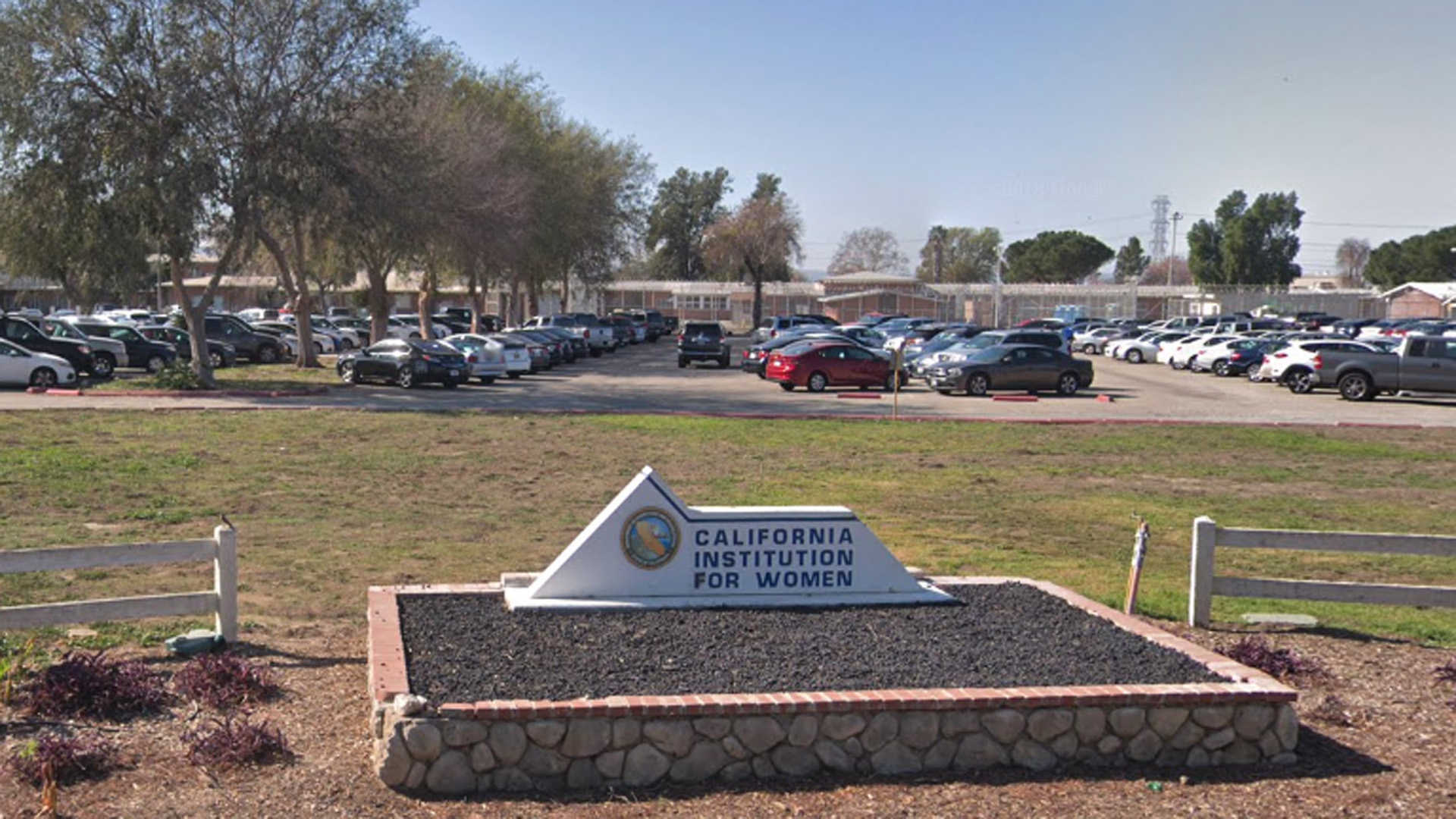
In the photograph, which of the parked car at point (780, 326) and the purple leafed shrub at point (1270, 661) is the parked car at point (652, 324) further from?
the purple leafed shrub at point (1270, 661)

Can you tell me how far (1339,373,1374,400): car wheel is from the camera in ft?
120

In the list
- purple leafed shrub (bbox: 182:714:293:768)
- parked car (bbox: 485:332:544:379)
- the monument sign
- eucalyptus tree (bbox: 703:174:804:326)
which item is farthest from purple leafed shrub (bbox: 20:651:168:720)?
eucalyptus tree (bbox: 703:174:804:326)

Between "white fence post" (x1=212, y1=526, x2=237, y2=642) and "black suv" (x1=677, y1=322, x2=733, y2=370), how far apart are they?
130ft

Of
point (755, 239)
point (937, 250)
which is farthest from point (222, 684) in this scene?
point (937, 250)

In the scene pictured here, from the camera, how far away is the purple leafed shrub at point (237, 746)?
6.94 meters

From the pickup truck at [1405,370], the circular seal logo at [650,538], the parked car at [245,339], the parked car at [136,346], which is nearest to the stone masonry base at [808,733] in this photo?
the circular seal logo at [650,538]

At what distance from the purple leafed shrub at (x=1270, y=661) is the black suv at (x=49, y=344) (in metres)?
33.0

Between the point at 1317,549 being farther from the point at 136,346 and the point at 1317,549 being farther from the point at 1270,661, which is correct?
the point at 136,346

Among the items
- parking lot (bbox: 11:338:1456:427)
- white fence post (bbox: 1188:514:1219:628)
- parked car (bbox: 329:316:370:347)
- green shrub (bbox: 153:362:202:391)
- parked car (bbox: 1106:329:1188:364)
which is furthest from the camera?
parked car (bbox: 329:316:370:347)

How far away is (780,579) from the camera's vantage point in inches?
377

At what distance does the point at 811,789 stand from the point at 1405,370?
3418cm

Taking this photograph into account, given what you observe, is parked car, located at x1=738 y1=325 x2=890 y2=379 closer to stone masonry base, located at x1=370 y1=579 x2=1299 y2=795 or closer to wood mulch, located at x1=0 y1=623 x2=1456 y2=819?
wood mulch, located at x1=0 y1=623 x2=1456 y2=819

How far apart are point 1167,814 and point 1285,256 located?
405 feet

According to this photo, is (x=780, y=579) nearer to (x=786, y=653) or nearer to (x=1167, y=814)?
(x=786, y=653)
